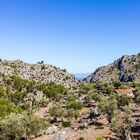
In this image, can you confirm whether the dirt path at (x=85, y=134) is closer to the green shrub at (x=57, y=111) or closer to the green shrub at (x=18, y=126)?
the green shrub at (x=18, y=126)

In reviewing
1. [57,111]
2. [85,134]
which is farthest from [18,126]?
[57,111]

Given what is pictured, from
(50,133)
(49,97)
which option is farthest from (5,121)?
(49,97)

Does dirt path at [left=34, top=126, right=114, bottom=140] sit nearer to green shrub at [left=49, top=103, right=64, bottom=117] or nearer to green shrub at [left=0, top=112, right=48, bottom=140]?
green shrub at [left=0, top=112, right=48, bottom=140]

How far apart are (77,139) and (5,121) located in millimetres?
17578

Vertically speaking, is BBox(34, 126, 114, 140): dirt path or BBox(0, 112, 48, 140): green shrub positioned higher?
BBox(0, 112, 48, 140): green shrub

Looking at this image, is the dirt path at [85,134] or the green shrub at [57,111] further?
the green shrub at [57,111]

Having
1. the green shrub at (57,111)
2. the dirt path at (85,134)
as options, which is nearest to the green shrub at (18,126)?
the dirt path at (85,134)

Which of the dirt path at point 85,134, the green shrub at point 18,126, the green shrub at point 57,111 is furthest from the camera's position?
the green shrub at point 57,111

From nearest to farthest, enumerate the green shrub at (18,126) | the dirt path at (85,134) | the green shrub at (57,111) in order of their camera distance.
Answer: the green shrub at (18,126)
the dirt path at (85,134)
the green shrub at (57,111)

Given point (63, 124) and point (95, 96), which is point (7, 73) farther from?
point (63, 124)

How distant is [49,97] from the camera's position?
159500 millimetres

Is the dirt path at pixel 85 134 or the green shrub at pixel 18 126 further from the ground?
the green shrub at pixel 18 126

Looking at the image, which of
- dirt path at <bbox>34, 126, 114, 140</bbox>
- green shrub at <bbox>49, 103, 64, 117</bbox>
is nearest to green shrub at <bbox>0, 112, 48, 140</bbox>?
dirt path at <bbox>34, 126, 114, 140</bbox>

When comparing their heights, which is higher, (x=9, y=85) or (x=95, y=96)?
(x=9, y=85)
